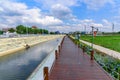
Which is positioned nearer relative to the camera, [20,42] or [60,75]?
[60,75]

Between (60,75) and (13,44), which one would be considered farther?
(13,44)

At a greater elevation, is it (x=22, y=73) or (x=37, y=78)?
(x=37, y=78)

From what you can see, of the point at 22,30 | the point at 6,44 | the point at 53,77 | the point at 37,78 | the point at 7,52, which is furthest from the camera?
the point at 22,30

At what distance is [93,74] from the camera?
12.2 metres

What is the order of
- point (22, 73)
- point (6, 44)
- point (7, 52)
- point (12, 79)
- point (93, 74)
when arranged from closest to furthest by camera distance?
point (93, 74), point (12, 79), point (22, 73), point (7, 52), point (6, 44)

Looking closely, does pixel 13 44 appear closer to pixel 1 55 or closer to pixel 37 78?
pixel 1 55

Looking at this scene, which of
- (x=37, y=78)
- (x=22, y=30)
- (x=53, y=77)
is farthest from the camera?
(x=22, y=30)

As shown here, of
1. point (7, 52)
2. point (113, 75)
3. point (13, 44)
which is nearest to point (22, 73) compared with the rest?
point (113, 75)

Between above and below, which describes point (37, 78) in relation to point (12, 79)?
above

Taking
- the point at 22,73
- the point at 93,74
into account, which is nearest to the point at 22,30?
the point at 22,73

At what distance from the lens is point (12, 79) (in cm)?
1806

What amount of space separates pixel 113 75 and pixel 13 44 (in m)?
38.0

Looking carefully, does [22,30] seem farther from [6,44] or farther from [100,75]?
[100,75]

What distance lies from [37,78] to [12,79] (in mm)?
9366
